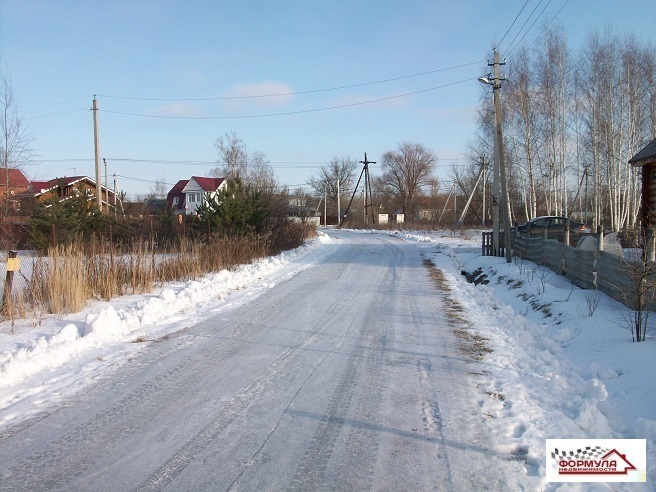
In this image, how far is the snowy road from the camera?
12.4ft

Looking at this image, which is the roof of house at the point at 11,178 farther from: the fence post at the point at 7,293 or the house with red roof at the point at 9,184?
the fence post at the point at 7,293

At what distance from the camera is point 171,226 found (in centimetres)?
2481

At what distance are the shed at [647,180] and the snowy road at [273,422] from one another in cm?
1332

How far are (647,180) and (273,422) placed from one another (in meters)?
19.7

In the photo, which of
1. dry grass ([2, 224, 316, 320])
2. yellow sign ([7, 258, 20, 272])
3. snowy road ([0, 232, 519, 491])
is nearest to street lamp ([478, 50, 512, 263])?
dry grass ([2, 224, 316, 320])

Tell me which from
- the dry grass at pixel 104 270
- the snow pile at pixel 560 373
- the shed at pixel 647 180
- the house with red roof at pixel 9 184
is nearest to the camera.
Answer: the snow pile at pixel 560 373

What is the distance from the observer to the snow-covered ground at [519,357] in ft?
15.4

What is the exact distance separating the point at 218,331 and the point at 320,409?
3.91 m

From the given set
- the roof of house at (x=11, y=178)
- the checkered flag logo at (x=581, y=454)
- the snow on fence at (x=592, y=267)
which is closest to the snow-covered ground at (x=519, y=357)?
the checkered flag logo at (x=581, y=454)

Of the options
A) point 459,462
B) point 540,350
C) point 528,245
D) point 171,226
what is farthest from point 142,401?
point 171,226

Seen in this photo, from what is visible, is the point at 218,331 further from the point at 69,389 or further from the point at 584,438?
the point at 584,438

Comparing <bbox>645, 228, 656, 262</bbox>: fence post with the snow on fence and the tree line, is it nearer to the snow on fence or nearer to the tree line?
the snow on fence

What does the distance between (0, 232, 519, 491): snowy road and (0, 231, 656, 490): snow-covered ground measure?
1.11ft

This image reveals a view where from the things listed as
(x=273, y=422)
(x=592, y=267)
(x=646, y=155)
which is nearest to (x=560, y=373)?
(x=273, y=422)
